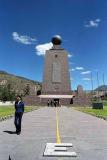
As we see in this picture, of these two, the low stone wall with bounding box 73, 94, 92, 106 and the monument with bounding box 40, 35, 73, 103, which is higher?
the monument with bounding box 40, 35, 73, 103

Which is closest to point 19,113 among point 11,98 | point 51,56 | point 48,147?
point 48,147

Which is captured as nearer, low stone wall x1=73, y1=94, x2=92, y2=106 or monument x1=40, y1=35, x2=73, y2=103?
low stone wall x1=73, y1=94, x2=92, y2=106

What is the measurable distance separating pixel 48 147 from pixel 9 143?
5.89 ft

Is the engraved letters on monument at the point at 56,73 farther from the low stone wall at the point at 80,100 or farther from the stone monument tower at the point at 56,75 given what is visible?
the low stone wall at the point at 80,100

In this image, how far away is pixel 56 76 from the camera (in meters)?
102

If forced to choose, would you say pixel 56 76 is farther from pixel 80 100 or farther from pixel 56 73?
pixel 80 100

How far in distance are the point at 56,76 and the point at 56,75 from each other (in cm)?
30

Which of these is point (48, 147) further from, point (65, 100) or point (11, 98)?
point (11, 98)

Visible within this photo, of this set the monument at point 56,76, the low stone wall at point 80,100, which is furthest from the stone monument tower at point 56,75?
the low stone wall at point 80,100

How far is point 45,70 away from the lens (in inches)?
3976

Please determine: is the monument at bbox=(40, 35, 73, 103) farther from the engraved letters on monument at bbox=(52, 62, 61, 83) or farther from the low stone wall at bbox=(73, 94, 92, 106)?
the low stone wall at bbox=(73, 94, 92, 106)

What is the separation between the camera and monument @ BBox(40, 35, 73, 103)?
332 ft

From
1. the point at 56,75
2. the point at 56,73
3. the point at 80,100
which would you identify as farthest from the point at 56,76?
the point at 80,100

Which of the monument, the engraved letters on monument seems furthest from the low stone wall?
the engraved letters on monument
